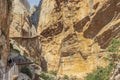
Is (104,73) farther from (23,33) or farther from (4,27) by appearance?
(23,33)

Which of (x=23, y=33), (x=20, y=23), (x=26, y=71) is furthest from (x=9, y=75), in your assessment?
(x=20, y=23)

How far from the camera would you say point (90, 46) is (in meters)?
60.2

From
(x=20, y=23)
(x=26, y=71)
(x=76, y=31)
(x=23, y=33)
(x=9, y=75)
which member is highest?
(x=20, y=23)

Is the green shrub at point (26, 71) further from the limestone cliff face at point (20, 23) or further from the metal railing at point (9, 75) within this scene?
the limestone cliff face at point (20, 23)

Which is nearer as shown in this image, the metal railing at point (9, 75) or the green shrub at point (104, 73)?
the metal railing at point (9, 75)

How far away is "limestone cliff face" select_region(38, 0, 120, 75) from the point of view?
5794cm

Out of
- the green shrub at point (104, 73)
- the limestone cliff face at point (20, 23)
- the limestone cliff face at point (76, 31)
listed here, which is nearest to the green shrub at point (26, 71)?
the green shrub at point (104, 73)

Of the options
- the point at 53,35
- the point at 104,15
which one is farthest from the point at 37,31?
the point at 104,15

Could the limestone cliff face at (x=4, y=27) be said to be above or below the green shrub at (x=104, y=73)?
above

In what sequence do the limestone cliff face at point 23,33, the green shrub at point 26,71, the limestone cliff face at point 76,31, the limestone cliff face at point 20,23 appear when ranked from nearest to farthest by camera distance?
the green shrub at point 26,71
the limestone cliff face at point 23,33
the limestone cliff face at point 20,23
the limestone cliff face at point 76,31

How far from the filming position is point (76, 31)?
207 ft

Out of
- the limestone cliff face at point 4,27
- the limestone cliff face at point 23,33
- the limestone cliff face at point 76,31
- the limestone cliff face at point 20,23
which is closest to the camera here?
the limestone cliff face at point 4,27

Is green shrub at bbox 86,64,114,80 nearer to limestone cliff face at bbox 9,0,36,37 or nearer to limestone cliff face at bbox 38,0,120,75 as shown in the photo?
limestone cliff face at bbox 38,0,120,75

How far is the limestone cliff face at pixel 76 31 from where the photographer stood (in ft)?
190
